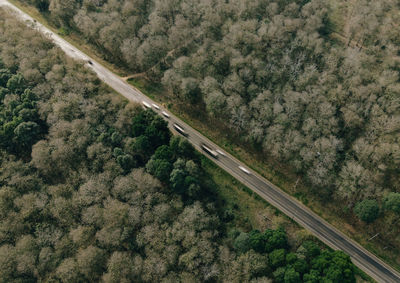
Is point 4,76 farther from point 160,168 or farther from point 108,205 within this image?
point 160,168

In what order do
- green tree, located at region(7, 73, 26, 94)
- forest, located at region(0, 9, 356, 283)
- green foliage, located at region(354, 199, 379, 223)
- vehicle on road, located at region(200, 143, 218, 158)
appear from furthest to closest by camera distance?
1. green tree, located at region(7, 73, 26, 94)
2. vehicle on road, located at region(200, 143, 218, 158)
3. green foliage, located at region(354, 199, 379, 223)
4. forest, located at region(0, 9, 356, 283)

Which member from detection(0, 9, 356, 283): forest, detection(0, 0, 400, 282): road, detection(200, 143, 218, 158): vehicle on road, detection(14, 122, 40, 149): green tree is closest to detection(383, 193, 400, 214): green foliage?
detection(0, 0, 400, 282): road

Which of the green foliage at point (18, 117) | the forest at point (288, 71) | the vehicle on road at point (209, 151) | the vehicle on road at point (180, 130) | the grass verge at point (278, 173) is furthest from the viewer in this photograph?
the vehicle on road at point (180, 130)

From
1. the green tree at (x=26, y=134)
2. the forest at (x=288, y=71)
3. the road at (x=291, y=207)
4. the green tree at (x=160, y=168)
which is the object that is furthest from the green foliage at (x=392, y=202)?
the green tree at (x=26, y=134)

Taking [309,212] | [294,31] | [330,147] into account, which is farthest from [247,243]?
[294,31]

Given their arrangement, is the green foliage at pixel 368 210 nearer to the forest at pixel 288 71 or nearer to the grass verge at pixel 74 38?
the forest at pixel 288 71

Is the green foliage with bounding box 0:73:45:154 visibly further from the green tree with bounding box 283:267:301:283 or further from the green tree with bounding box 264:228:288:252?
the green tree with bounding box 283:267:301:283

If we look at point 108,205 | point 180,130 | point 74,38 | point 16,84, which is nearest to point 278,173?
point 180,130
